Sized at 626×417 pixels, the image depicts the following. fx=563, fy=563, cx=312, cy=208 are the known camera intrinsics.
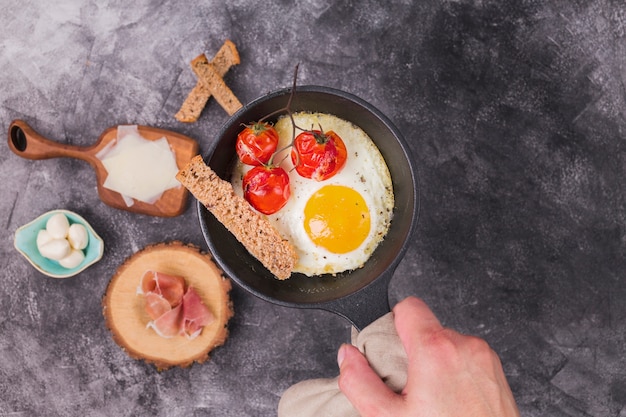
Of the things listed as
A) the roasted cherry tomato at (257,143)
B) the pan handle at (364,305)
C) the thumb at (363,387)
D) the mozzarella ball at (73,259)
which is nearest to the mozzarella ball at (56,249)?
the mozzarella ball at (73,259)

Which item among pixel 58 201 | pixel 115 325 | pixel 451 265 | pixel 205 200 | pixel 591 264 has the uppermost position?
pixel 205 200

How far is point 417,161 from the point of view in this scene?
2.63 m

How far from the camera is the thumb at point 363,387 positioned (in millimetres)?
1629

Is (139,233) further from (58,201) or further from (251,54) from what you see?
(251,54)

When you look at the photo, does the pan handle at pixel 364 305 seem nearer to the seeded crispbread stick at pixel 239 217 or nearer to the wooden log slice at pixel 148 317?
the seeded crispbread stick at pixel 239 217

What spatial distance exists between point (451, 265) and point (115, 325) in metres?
1.59

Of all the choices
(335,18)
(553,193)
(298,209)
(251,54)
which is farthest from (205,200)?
(553,193)

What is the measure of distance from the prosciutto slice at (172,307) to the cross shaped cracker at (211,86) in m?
0.75

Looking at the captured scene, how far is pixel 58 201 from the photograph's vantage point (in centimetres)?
270

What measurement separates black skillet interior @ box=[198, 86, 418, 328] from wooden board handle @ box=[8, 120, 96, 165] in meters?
0.84

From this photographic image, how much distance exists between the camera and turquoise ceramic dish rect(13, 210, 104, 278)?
258 cm

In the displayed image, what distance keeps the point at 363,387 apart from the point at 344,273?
58 cm

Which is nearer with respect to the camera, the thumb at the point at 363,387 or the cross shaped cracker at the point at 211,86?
the thumb at the point at 363,387

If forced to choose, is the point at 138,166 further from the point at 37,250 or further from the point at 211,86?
the point at 37,250
